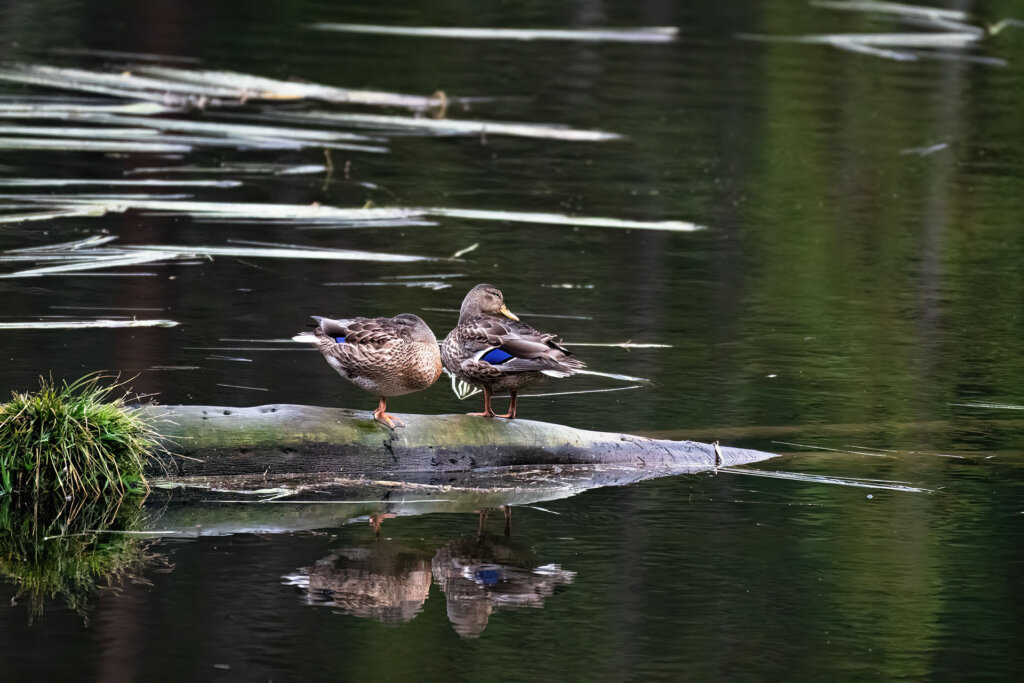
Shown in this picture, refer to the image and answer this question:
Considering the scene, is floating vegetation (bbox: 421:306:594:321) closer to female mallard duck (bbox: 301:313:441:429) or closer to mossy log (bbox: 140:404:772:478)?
mossy log (bbox: 140:404:772:478)

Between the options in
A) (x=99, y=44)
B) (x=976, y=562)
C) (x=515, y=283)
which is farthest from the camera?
(x=99, y=44)

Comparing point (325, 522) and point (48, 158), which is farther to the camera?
point (48, 158)

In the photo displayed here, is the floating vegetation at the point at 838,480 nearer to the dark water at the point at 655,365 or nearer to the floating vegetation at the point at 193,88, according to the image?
the dark water at the point at 655,365

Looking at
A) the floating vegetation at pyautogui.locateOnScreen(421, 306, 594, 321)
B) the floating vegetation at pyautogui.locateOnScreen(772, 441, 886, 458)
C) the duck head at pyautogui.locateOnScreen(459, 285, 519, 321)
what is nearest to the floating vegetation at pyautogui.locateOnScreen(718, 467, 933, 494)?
the floating vegetation at pyautogui.locateOnScreen(772, 441, 886, 458)

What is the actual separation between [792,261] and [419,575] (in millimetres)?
8440

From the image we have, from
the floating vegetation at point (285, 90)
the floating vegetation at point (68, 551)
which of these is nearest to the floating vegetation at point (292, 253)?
the floating vegetation at point (68, 551)

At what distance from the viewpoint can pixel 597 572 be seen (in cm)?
772

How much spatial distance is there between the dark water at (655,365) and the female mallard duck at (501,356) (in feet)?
2.24

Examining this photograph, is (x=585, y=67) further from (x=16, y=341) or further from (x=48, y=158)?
(x=16, y=341)

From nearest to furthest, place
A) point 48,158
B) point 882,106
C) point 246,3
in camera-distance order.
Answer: point 48,158, point 882,106, point 246,3

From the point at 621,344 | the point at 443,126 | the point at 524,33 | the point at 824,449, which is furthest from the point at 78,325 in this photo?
the point at 524,33

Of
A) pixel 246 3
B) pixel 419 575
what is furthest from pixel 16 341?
pixel 246 3

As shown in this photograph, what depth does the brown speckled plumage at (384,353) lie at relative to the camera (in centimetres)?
889

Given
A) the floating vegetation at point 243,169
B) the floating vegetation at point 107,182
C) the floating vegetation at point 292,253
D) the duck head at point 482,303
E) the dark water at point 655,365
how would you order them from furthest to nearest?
1. the floating vegetation at point 243,169
2. the floating vegetation at point 107,182
3. the floating vegetation at point 292,253
4. the duck head at point 482,303
5. the dark water at point 655,365
